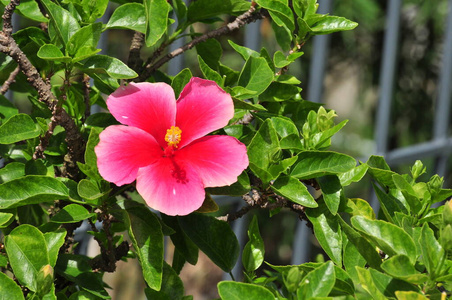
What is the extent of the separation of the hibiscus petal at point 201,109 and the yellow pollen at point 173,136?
17mm

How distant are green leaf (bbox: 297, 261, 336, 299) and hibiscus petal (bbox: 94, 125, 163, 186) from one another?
10.9 inches

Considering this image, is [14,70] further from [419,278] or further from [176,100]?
[419,278]

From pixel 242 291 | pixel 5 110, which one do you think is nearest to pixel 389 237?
pixel 242 291

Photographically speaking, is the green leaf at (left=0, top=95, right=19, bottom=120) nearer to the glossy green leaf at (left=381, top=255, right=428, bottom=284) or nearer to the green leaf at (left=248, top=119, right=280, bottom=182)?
the green leaf at (left=248, top=119, right=280, bottom=182)

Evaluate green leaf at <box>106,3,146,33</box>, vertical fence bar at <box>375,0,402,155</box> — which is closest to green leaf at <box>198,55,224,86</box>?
green leaf at <box>106,3,146,33</box>

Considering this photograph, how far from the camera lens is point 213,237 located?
3.71ft

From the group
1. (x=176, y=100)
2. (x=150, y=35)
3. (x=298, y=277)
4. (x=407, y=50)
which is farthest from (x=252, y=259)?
(x=407, y=50)

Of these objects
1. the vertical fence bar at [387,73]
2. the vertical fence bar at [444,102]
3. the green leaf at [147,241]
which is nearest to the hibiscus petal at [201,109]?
the green leaf at [147,241]

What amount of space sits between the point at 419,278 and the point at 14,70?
774mm

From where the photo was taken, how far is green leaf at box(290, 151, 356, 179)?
105cm

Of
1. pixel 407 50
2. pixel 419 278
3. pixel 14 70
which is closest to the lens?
pixel 419 278

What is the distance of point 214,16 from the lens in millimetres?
1337

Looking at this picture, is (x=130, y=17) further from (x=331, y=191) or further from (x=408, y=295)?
(x=408, y=295)

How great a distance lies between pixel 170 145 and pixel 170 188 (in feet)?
0.29
